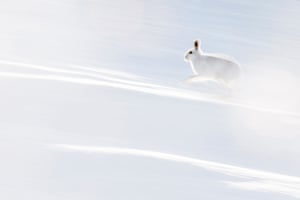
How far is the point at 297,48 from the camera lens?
16594 millimetres

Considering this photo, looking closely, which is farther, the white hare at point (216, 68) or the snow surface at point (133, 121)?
the white hare at point (216, 68)

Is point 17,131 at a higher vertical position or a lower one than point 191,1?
lower

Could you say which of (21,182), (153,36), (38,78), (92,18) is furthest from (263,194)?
(92,18)

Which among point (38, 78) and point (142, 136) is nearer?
point (142, 136)

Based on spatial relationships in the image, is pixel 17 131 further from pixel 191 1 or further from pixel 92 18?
pixel 191 1

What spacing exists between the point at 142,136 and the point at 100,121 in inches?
15.4

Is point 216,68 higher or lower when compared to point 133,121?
higher

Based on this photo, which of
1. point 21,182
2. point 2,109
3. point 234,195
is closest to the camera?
point 21,182

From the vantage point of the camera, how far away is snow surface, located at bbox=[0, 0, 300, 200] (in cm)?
456

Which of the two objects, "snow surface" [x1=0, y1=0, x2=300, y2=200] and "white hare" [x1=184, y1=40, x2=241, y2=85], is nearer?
"snow surface" [x1=0, y1=0, x2=300, y2=200]

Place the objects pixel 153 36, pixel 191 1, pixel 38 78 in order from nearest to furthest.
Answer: pixel 38 78, pixel 153 36, pixel 191 1

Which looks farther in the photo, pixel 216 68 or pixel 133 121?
pixel 216 68

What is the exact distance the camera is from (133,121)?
653 centimetres

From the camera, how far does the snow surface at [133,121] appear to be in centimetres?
456
